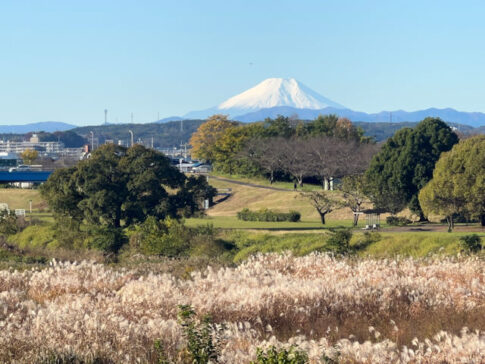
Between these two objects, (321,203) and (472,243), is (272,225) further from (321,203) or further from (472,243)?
(472,243)

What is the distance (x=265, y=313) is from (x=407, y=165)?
186ft

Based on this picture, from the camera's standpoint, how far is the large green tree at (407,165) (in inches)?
2753

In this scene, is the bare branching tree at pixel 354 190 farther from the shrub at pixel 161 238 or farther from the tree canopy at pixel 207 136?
the tree canopy at pixel 207 136

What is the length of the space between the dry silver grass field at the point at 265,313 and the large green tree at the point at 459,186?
38.1 meters

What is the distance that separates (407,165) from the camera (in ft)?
233

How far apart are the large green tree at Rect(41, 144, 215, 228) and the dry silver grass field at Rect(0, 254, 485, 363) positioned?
114 feet

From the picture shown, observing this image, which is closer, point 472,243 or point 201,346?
point 201,346

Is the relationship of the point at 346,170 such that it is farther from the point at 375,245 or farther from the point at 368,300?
the point at 368,300

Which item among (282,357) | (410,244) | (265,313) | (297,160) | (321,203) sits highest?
(282,357)

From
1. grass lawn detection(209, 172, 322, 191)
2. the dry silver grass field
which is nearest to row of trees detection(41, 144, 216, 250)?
the dry silver grass field

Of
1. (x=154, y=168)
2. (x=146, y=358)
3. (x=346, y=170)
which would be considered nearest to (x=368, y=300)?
(x=146, y=358)

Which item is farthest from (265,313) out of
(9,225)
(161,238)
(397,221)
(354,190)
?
(354,190)

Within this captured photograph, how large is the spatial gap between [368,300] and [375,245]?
25.3 metres

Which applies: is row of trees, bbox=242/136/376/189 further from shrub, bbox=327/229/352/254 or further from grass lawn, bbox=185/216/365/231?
shrub, bbox=327/229/352/254
